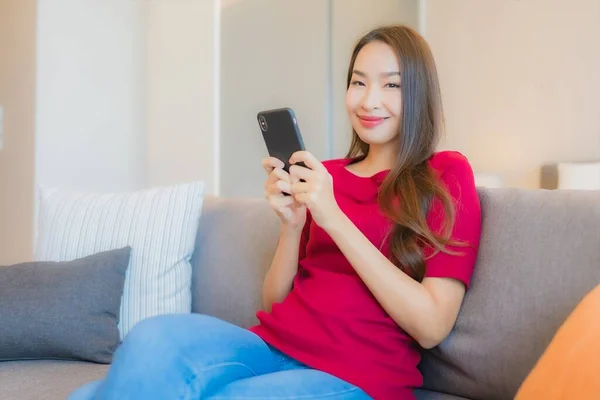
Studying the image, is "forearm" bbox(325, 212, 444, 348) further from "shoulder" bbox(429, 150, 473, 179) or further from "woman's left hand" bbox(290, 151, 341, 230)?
"shoulder" bbox(429, 150, 473, 179)

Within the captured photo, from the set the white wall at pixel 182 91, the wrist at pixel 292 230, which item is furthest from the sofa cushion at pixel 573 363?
the white wall at pixel 182 91

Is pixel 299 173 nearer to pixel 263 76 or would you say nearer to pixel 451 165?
pixel 451 165

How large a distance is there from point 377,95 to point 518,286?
17.2 inches

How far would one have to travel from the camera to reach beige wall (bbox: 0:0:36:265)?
9.30 feet

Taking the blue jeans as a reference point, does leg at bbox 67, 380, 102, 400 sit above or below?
below

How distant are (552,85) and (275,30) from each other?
4.82 ft

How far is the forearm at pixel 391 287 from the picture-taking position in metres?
0.99

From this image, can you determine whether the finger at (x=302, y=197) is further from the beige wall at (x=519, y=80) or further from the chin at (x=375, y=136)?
the beige wall at (x=519, y=80)

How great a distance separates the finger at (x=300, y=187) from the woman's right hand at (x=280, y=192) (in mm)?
39

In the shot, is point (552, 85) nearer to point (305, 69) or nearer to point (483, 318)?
point (305, 69)

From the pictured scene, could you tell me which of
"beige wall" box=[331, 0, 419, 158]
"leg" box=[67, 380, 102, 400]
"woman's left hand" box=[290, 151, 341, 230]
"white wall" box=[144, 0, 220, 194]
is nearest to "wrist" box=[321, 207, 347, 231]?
"woman's left hand" box=[290, 151, 341, 230]

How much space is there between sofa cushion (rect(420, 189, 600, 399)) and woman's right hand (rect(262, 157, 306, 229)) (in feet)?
1.17

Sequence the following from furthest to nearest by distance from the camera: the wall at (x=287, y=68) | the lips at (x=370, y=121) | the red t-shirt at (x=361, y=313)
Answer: the wall at (x=287, y=68), the lips at (x=370, y=121), the red t-shirt at (x=361, y=313)

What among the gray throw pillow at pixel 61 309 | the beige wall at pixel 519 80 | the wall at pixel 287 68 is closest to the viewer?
the gray throw pillow at pixel 61 309
